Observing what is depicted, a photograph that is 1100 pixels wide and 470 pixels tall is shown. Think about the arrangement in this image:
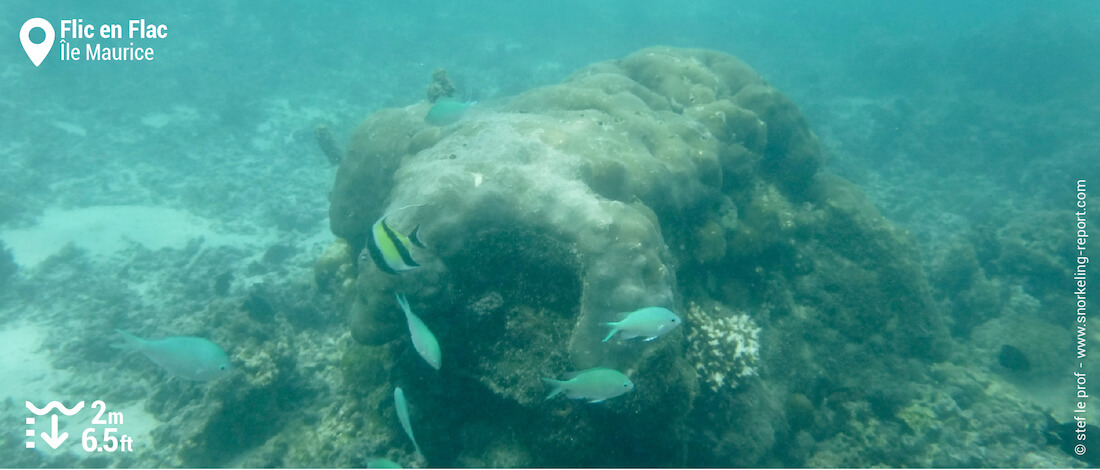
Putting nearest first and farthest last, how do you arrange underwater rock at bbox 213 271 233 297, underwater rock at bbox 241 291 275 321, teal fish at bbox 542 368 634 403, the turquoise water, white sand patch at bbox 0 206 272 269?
1. teal fish at bbox 542 368 634 403
2. the turquoise water
3. underwater rock at bbox 241 291 275 321
4. underwater rock at bbox 213 271 233 297
5. white sand patch at bbox 0 206 272 269

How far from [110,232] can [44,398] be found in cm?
806

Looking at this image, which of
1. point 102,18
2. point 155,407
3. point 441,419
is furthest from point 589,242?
point 102,18

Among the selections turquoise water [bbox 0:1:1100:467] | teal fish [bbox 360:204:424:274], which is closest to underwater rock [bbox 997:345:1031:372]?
turquoise water [bbox 0:1:1100:467]

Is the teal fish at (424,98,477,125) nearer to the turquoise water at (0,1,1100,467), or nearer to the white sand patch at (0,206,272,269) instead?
the turquoise water at (0,1,1100,467)

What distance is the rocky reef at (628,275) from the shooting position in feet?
17.2

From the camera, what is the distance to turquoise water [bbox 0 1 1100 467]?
5402 mm

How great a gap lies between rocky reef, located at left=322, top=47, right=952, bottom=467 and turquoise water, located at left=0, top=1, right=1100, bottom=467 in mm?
39

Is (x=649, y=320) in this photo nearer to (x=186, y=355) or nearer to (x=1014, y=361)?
(x=186, y=355)

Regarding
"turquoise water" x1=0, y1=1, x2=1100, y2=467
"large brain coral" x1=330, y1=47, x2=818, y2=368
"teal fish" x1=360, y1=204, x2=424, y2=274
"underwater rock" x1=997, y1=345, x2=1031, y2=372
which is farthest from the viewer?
"underwater rock" x1=997, y1=345, x2=1031, y2=372

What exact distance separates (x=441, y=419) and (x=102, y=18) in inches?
1628

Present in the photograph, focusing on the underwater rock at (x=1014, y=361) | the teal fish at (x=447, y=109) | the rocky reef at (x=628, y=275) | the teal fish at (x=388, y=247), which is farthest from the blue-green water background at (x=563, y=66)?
the teal fish at (x=388, y=247)

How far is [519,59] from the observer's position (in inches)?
1261

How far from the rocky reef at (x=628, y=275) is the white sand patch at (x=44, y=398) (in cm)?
437

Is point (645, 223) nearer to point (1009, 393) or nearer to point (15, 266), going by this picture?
point (1009, 393)
